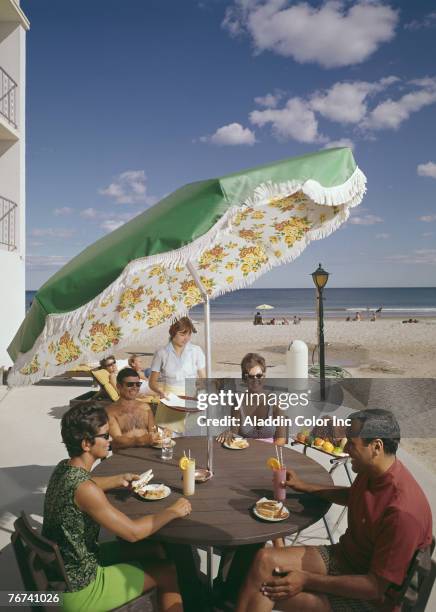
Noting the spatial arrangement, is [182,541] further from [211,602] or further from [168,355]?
[168,355]

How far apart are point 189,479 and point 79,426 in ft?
2.59

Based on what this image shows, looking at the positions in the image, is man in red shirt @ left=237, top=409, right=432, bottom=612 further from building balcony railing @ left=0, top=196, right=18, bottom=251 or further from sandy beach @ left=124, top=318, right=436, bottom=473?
building balcony railing @ left=0, top=196, right=18, bottom=251

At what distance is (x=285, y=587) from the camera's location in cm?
222

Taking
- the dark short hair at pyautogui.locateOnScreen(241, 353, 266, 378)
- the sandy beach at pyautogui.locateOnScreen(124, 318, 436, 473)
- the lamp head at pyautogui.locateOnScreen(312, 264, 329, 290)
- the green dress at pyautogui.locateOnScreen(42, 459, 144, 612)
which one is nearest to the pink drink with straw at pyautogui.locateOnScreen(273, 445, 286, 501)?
the green dress at pyautogui.locateOnScreen(42, 459, 144, 612)

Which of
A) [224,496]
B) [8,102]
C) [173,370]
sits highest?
[8,102]

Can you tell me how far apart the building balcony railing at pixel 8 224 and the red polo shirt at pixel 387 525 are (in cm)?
1147

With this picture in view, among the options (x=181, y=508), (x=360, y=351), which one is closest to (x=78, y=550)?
(x=181, y=508)

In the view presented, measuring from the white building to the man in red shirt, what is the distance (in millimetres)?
10800

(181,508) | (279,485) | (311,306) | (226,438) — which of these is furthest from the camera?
(311,306)

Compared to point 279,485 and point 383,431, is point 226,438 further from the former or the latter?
point 383,431

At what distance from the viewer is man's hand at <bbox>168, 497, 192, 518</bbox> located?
7.93 feet

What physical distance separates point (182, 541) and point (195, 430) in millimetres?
4728

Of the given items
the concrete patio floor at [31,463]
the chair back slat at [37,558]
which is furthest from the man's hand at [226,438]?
the chair back slat at [37,558]

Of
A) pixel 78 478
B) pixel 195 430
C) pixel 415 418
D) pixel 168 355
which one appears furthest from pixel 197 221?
pixel 415 418
